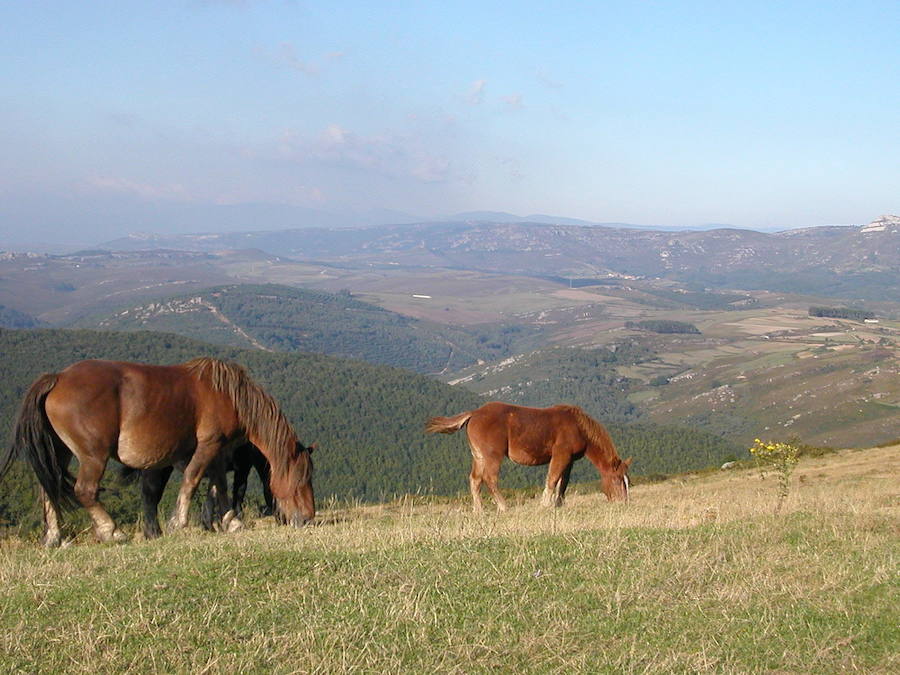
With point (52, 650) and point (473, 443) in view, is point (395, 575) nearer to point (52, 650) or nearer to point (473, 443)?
point (52, 650)

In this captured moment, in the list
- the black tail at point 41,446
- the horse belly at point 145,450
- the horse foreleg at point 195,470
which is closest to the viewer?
the black tail at point 41,446

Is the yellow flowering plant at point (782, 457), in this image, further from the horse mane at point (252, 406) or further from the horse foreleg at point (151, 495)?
the horse foreleg at point (151, 495)

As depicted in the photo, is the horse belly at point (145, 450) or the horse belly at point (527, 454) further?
the horse belly at point (527, 454)

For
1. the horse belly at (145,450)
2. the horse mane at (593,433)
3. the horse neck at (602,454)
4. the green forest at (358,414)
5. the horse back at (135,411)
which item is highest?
the horse back at (135,411)

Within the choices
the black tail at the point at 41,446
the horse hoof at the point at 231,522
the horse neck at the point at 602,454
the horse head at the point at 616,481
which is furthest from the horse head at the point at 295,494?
the horse head at the point at 616,481

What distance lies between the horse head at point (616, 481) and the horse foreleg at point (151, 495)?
25.3 ft

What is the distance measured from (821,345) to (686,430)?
322ft

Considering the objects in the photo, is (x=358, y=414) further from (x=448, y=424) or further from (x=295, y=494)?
(x=295, y=494)

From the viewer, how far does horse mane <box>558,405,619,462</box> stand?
15.0 metres

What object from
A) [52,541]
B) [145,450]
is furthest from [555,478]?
[52,541]

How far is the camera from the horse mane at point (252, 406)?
1106cm

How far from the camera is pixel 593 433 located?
49.4 ft

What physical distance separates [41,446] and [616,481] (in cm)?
963

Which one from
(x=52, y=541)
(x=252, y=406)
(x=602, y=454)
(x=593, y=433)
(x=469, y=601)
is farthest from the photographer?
(x=602, y=454)
